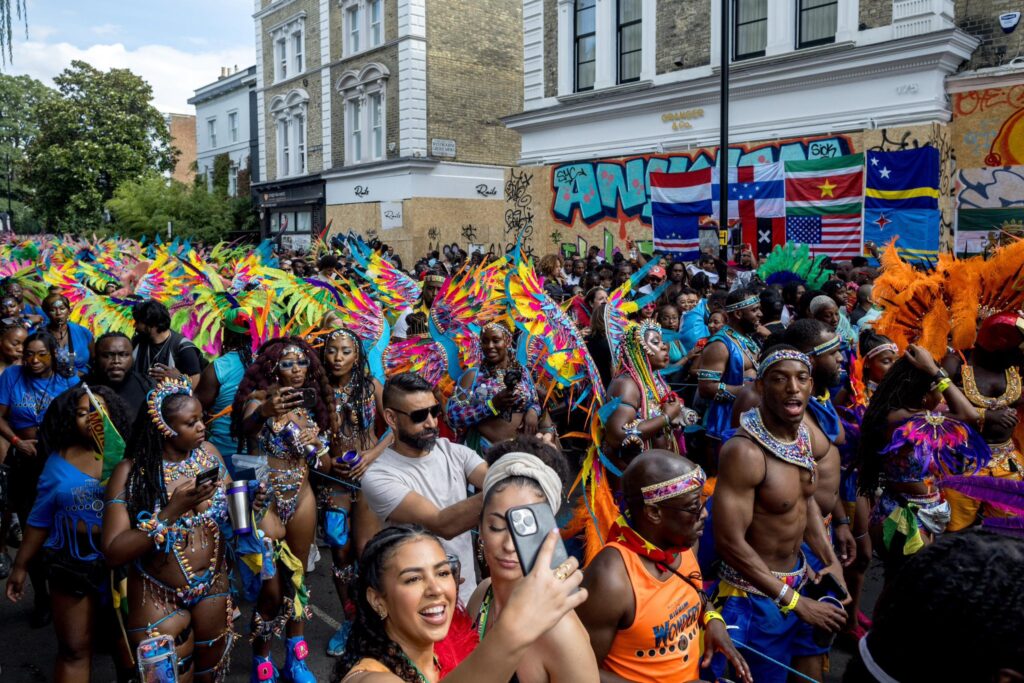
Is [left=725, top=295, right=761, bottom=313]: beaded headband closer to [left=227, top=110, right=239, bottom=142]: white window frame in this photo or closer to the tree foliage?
the tree foliage

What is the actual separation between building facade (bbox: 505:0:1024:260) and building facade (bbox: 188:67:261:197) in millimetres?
19776

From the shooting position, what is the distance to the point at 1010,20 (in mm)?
13305

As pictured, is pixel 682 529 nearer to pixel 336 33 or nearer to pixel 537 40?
pixel 537 40

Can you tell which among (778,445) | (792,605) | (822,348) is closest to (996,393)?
(822,348)

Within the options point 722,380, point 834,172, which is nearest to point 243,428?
point 722,380

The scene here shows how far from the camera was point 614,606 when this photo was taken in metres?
2.68

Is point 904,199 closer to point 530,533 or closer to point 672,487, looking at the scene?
point 672,487

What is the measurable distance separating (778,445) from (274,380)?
2.81 metres

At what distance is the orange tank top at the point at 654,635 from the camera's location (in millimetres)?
2721

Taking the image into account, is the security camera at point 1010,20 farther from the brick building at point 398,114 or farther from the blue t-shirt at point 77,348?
the brick building at point 398,114

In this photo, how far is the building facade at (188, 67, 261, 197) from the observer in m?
37.4

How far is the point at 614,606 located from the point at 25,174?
4621cm

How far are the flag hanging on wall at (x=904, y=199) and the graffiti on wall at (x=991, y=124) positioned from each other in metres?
0.66

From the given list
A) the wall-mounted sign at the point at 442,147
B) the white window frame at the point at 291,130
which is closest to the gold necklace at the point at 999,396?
the wall-mounted sign at the point at 442,147
